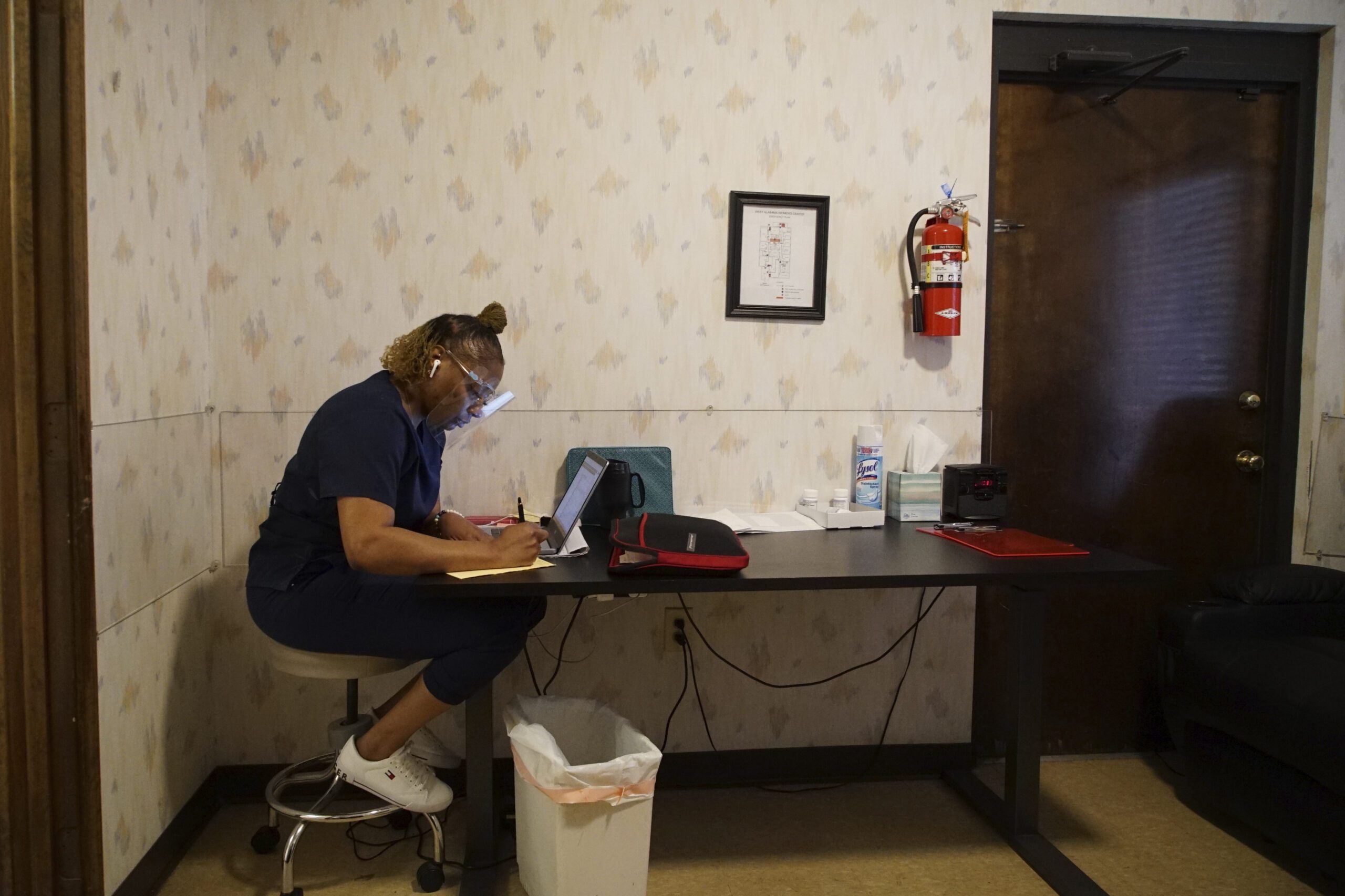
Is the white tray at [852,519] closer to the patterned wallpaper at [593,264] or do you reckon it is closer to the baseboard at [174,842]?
the patterned wallpaper at [593,264]

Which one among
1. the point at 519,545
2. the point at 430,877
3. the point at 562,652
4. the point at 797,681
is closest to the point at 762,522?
the point at 797,681

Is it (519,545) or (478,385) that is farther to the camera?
(478,385)

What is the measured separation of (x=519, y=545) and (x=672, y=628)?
0.84 meters

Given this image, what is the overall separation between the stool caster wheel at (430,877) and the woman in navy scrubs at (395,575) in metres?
0.15

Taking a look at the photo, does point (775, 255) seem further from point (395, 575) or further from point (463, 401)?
point (395, 575)

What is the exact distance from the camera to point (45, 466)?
1.60 metres

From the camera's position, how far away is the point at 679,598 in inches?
101

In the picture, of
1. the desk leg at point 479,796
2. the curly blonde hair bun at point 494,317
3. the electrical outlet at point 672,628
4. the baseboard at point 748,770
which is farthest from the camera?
the electrical outlet at point 672,628

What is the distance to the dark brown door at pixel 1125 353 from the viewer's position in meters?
2.67

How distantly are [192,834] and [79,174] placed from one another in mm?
1596

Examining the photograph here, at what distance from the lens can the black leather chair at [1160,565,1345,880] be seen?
1956mm

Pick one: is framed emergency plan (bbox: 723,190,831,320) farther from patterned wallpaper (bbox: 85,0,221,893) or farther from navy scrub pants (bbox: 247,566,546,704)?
patterned wallpaper (bbox: 85,0,221,893)

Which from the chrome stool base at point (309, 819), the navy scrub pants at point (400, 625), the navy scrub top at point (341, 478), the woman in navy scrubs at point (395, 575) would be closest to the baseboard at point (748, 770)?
the chrome stool base at point (309, 819)

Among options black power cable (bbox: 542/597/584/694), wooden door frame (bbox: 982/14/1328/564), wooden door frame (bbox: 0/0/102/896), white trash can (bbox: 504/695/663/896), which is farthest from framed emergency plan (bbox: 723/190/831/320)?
wooden door frame (bbox: 0/0/102/896)
